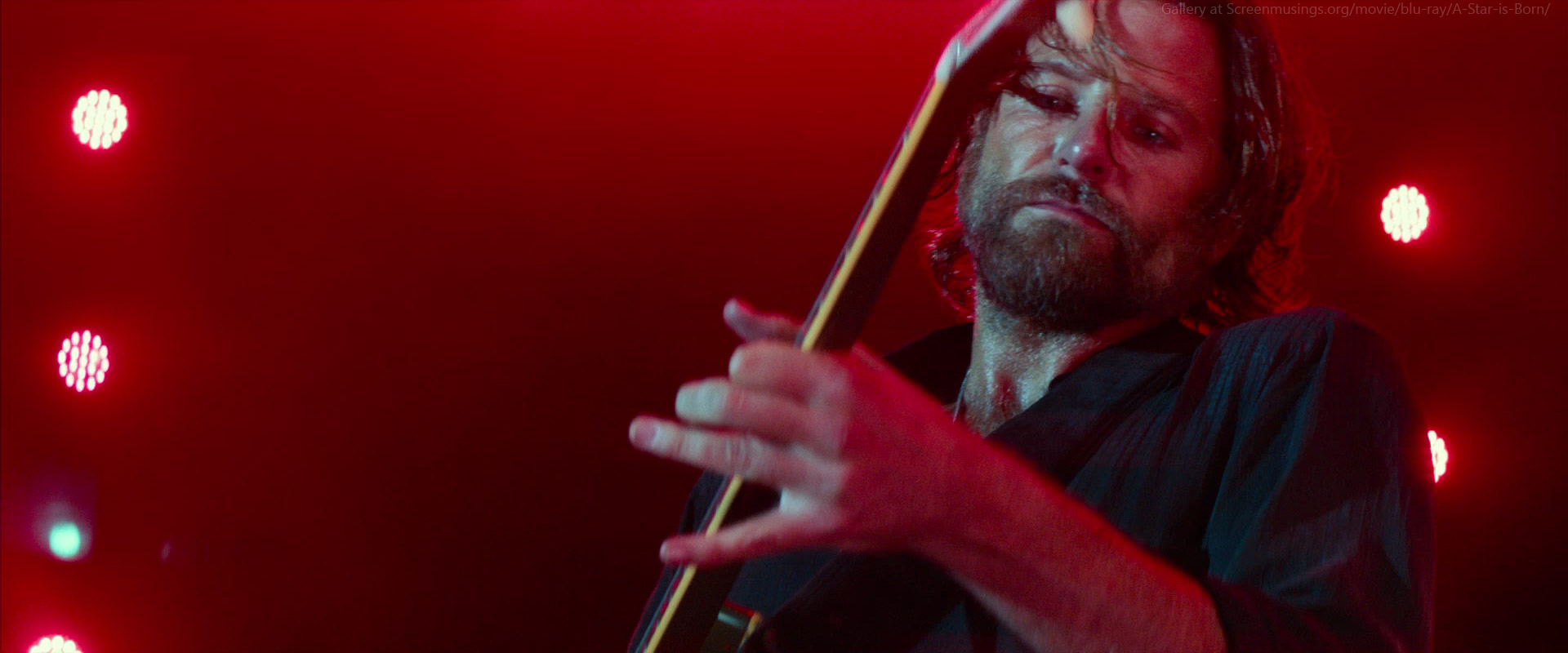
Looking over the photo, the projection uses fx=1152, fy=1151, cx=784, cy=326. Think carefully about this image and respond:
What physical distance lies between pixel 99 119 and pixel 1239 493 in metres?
1.54

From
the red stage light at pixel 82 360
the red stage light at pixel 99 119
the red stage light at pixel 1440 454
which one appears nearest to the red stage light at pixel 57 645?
the red stage light at pixel 82 360

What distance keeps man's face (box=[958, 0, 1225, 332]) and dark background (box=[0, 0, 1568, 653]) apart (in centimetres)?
61

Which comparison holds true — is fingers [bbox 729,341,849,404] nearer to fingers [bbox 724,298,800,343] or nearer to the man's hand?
the man's hand

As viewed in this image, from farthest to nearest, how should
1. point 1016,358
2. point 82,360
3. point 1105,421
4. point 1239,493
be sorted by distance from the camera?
1. point 82,360
2. point 1016,358
3. point 1105,421
4. point 1239,493

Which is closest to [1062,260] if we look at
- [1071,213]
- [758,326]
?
[1071,213]

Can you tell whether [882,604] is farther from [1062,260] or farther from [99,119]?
[99,119]

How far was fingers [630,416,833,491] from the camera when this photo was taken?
524 millimetres

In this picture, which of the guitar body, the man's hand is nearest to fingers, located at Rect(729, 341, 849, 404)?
the man's hand

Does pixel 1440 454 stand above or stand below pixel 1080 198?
below

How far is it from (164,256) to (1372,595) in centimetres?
151

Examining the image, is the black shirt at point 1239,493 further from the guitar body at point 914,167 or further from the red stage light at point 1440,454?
the red stage light at point 1440,454

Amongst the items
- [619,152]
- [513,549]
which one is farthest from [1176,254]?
[513,549]

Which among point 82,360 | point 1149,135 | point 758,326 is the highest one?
point 82,360

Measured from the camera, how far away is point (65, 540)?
5.21ft
